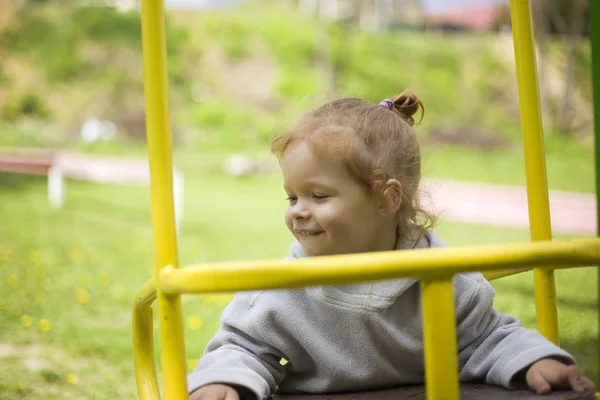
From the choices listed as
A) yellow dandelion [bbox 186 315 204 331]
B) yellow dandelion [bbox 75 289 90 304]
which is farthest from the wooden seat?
yellow dandelion [bbox 75 289 90 304]

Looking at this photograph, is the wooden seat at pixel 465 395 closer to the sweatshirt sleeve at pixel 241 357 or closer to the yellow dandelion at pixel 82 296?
the sweatshirt sleeve at pixel 241 357

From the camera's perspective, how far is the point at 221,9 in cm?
1420

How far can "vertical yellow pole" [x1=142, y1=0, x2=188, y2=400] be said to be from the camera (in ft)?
4.02

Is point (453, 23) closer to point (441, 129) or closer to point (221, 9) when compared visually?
point (441, 129)

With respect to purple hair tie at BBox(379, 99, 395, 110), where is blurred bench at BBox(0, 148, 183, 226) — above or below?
below

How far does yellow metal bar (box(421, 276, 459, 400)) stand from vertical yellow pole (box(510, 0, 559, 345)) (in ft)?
1.99

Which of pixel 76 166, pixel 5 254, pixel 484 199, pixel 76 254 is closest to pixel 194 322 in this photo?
pixel 76 254

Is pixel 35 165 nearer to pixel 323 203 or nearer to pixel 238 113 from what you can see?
pixel 238 113

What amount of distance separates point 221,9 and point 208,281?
44.6 feet

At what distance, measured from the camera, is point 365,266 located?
112cm

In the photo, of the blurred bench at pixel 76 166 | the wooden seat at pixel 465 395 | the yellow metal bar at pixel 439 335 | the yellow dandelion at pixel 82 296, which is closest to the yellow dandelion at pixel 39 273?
the yellow dandelion at pixel 82 296

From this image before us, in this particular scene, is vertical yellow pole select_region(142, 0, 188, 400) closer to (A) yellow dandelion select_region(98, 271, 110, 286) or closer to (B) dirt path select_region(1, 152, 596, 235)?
(A) yellow dandelion select_region(98, 271, 110, 286)

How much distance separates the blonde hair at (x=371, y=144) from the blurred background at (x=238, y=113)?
4273mm

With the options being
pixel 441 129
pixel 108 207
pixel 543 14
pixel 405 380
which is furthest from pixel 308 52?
pixel 405 380
